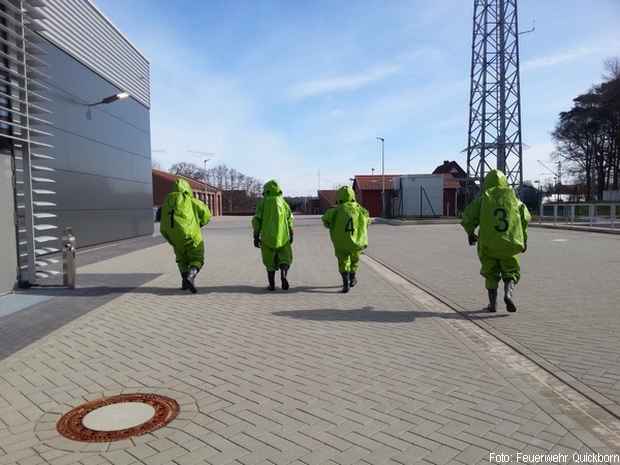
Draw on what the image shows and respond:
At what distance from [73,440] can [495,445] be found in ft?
8.32

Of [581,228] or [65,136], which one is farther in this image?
[581,228]

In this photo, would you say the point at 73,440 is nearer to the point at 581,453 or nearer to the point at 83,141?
the point at 581,453

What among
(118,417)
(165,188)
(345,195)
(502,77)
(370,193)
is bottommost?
(118,417)

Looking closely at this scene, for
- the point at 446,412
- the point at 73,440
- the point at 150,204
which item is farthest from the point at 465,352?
the point at 150,204

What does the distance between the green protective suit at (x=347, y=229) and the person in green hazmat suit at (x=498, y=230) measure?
1929 mm

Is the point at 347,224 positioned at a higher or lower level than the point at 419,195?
lower

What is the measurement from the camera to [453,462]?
2533mm

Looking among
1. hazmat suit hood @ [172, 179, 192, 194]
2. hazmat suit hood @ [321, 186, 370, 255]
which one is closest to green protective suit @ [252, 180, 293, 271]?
hazmat suit hood @ [321, 186, 370, 255]

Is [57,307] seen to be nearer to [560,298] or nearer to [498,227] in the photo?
[498,227]

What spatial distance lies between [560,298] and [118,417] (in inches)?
245

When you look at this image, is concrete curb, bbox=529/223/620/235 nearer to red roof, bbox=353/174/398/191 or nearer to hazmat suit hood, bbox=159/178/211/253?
hazmat suit hood, bbox=159/178/211/253

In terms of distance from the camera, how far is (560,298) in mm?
6832

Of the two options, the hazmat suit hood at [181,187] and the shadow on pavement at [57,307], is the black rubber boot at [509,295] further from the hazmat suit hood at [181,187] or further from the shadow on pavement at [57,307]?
the shadow on pavement at [57,307]

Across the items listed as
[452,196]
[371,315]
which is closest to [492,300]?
[371,315]
